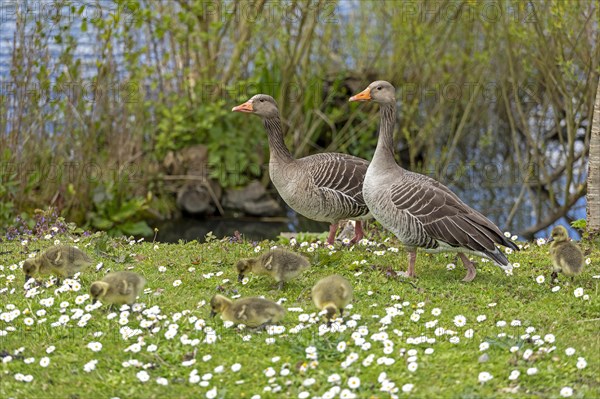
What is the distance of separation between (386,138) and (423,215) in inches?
36.6

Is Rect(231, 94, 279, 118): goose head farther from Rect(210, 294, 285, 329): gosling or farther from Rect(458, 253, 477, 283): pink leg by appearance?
Rect(210, 294, 285, 329): gosling

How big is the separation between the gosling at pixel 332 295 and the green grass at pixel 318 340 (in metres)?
0.16

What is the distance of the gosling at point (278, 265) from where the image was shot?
7094 millimetres

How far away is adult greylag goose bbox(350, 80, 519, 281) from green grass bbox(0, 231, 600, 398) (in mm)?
320

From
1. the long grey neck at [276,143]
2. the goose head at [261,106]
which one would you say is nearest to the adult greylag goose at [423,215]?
the long grey neck at [276,143]

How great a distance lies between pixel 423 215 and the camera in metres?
7.49

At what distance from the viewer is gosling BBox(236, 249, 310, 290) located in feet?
23.3

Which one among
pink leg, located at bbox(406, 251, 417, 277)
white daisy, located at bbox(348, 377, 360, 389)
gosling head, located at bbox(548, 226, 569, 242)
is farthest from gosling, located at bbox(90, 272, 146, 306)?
gosling head, located at bbox(548, 226, 569, 242)

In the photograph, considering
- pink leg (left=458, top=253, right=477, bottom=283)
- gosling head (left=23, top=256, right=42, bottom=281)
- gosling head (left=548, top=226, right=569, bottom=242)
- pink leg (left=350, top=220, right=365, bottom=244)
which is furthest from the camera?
pink leg (left=350, top=220, right=365, bottom=244)

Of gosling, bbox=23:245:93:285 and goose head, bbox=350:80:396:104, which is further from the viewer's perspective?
goose head, bbox=350:80:396:104

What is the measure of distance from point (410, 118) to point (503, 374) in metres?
11.1

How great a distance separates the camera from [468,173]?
58.1 ft

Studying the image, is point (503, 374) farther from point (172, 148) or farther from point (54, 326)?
point (172, 148)

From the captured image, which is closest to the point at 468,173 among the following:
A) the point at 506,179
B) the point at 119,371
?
the point at 506,179
